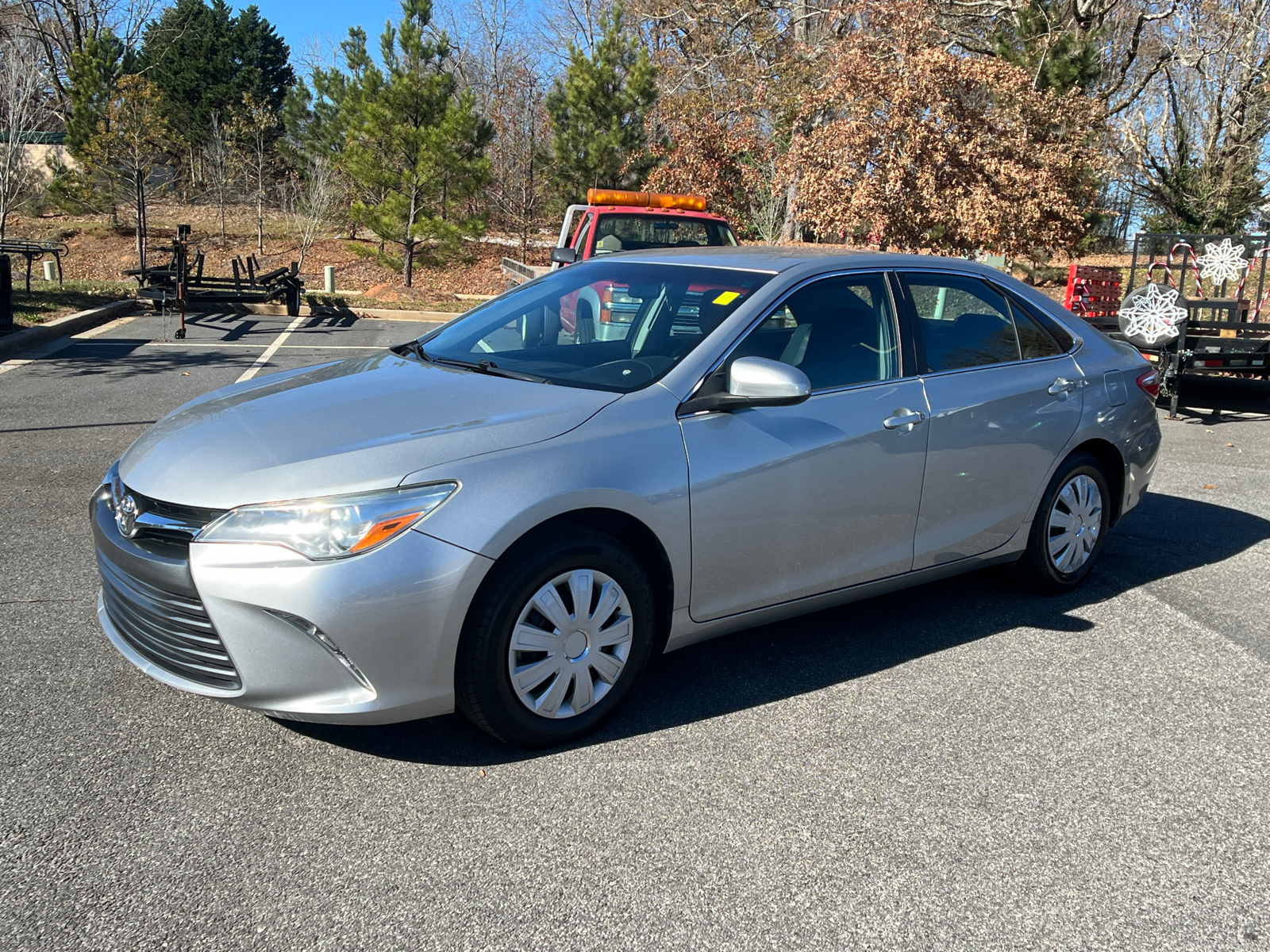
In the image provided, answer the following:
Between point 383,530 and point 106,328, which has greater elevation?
point 383,530

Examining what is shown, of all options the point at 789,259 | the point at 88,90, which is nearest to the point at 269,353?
the point at 789,259

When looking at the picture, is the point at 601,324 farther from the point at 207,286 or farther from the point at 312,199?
the point at 312,199

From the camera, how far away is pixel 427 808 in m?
3.13

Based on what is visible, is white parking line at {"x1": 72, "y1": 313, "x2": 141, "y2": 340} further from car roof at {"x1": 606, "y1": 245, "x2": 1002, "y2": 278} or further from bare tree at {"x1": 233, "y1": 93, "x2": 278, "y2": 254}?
bare tree at {"x1": 233, "y1": 93, "x2": 278, "y2": 254}

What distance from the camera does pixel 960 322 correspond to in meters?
4.71

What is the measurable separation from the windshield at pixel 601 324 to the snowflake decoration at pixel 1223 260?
10132mm

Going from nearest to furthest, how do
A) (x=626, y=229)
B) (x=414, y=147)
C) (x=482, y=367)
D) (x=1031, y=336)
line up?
(x=482, y=367), (x=1031, y=336), (x=626, y=229), (x=414, y=147)

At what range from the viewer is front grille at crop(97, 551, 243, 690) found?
3.13m

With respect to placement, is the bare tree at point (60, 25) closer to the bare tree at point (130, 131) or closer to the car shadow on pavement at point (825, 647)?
the bare tree at point (130, 131)

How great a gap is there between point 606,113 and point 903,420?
917 inches

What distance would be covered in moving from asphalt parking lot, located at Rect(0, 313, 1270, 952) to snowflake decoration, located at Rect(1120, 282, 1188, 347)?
19.9 feet

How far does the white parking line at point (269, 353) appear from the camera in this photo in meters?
11.1

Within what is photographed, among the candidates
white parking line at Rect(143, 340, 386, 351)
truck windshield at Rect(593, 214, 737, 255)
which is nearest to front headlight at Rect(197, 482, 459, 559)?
truck windshield at Rect(593, 214, 737, 255)

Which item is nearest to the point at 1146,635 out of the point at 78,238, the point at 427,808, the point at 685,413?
the point at 685,413
